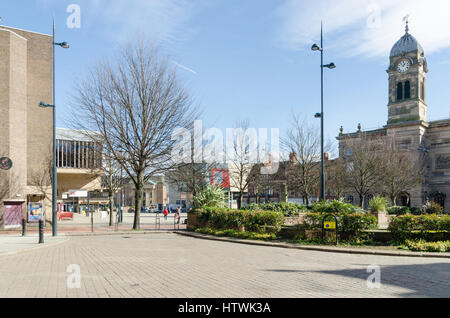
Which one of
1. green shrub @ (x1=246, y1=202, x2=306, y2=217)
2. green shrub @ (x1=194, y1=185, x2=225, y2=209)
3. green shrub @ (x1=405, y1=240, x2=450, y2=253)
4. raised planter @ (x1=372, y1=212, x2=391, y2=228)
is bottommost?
raised planter @ (x1=372, y1=212, x2=391, y2=228)

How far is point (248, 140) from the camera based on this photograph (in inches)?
1442

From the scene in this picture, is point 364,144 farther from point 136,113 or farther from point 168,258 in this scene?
point 168,258

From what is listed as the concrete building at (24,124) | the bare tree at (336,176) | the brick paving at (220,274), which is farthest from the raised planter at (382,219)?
the concrete building at (24,124)

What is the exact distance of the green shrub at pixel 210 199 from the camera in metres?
21.6

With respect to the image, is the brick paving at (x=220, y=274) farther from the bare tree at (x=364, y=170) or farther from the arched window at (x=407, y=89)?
the arched window at (x=407, y=89)

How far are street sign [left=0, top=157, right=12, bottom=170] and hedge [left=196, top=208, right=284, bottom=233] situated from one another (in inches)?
542

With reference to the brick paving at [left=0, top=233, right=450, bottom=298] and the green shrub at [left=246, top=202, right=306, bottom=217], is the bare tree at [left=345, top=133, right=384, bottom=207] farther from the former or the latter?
the brick paving at [left=0, top=233, right=450, bottom=298]

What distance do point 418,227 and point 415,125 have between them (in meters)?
47.4

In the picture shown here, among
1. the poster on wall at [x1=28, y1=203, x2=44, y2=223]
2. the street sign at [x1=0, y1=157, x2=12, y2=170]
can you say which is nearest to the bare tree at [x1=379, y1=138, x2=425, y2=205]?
the poster on wall at [x1=28, y1=203, x2=44, y2=223]

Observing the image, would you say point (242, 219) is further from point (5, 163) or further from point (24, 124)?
point (24, 124)

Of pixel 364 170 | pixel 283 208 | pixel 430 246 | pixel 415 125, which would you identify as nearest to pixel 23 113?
pixel 283 208

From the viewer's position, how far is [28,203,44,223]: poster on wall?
25719 mm

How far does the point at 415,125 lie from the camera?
54.3 m
